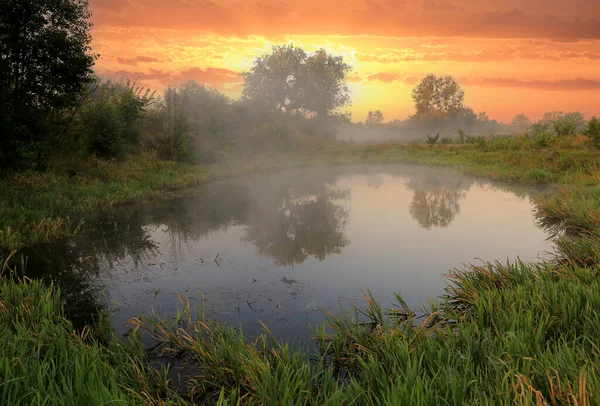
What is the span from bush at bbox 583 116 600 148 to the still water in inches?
342

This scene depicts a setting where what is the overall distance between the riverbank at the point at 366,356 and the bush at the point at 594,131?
61.4 ft

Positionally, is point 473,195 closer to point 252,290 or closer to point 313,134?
point 252,290

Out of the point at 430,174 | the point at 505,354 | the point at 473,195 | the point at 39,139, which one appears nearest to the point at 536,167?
the point at 430,174

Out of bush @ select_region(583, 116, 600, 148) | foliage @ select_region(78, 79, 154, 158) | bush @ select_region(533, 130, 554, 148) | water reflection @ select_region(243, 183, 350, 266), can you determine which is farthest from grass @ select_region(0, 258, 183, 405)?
bush @ select_region(533, 130, 554, 148)

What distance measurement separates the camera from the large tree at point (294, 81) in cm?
5712

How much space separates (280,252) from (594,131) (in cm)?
2196

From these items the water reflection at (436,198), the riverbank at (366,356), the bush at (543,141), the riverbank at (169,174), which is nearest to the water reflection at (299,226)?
the water reflection at (436,198)

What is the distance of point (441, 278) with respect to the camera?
707 cm

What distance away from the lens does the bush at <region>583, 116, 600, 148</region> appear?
69.3ft

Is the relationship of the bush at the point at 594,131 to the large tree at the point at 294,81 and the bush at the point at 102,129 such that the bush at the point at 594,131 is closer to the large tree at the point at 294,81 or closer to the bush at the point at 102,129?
the bush at the point at 102,129

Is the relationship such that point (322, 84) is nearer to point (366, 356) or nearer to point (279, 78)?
point (279, 78)

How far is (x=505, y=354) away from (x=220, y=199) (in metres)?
13.6

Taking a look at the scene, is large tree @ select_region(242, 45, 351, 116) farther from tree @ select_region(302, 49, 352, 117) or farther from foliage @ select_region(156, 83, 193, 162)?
foliage @ select_region(156, 83, 193, 162)

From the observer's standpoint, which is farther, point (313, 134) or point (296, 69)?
point (296, 69)
